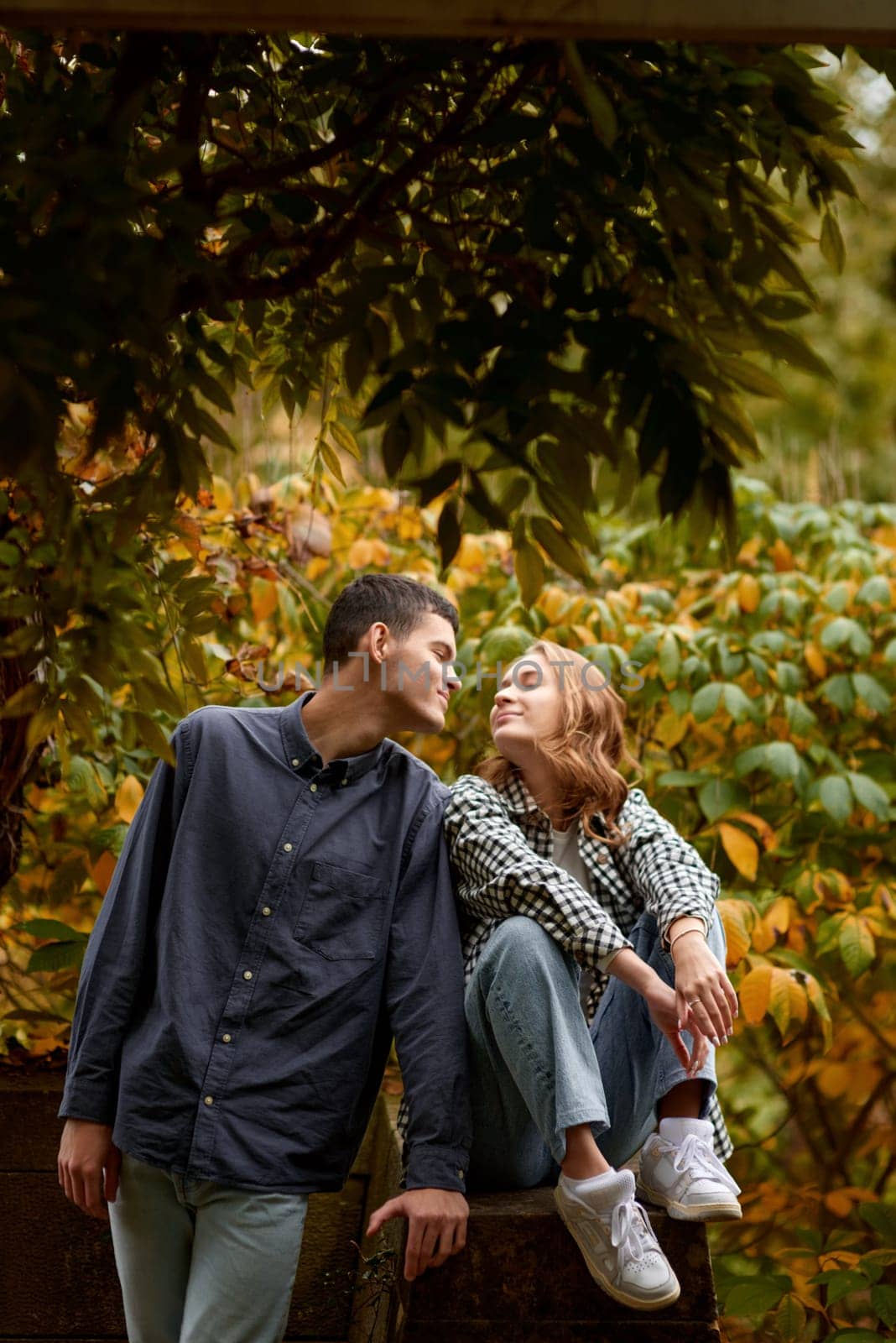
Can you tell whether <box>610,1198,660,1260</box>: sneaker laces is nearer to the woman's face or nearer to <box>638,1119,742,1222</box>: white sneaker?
<box>638,1119,742,1222</box>: white sneaker

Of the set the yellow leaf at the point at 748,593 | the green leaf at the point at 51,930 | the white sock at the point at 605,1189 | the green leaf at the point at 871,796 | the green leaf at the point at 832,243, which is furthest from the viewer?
the yellow leaf at the point at 748,593

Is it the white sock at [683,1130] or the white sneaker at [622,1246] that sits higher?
the white sock at [683,1130]

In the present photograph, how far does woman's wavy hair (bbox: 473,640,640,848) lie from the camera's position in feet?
6.98

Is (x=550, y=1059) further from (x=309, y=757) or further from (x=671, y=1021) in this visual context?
(x=309, y=757)

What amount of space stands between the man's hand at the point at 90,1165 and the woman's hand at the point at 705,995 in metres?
0.81

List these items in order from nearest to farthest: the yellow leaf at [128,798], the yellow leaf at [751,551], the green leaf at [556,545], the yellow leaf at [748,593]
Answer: the green leaf at [556,545], the yellow leaf at [128,798], the yellow leaf at [748,593], the yellow leaf at [751,551]

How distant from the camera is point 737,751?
299 cm

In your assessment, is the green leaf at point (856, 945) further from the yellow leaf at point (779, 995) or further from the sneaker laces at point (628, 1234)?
the sneaker laces at point (628, 1234)

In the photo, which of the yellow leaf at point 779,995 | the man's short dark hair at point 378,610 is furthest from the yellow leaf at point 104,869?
the yellow leaf at point 779,995

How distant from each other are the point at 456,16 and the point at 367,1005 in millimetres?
1307

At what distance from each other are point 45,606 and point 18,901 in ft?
5.02

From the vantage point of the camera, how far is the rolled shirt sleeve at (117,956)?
1.87 meters

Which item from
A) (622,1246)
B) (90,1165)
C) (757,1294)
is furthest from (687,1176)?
(90,1165)

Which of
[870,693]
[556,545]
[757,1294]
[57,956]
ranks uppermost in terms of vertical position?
[556,545]
